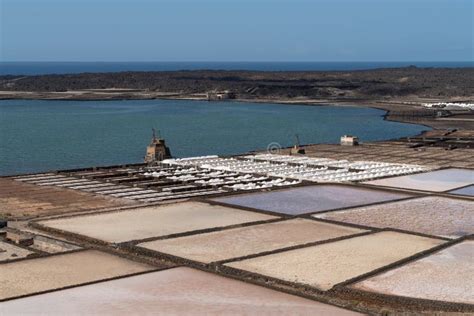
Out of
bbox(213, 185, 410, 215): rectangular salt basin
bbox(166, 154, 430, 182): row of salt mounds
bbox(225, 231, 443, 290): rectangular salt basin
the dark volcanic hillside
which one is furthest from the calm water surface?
bbox(225, 231, 443, 290): rectangular salt basin

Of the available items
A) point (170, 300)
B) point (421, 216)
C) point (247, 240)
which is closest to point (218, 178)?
point (421, 216)

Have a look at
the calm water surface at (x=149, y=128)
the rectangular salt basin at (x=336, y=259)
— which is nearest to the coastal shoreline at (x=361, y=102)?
the calm water surface at (x=149, y=128)

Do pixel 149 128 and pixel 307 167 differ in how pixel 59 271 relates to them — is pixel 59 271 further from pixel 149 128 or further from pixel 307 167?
pixel 149 128

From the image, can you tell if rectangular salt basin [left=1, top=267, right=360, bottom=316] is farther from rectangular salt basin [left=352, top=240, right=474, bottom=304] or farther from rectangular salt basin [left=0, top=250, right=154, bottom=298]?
rectangular salt basin [left=352, top=240, right=474, bottom=304]

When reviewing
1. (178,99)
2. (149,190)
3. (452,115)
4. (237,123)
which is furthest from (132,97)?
(149,190)

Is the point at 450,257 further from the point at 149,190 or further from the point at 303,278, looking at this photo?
the point at 149,190

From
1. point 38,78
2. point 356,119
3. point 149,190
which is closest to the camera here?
point 149,190
